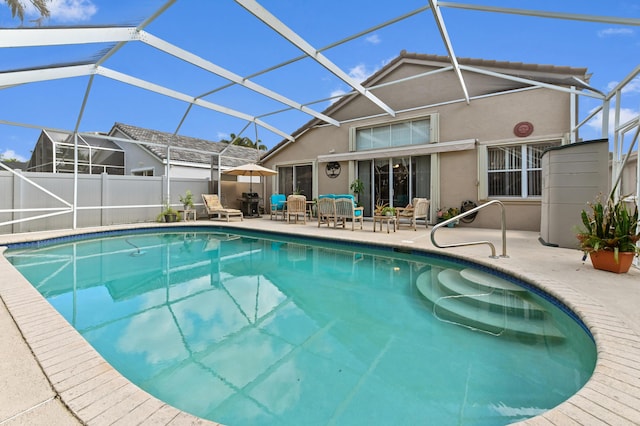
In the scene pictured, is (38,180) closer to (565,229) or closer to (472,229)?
(472,229)

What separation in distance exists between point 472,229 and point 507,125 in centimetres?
315

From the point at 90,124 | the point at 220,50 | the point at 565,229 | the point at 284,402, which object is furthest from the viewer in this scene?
the point at 90,124

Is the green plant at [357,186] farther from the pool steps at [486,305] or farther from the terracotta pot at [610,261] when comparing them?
the terracotta pot at [610,261]

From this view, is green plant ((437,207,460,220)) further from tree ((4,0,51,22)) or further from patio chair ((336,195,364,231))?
tree ((4,0,51,22))

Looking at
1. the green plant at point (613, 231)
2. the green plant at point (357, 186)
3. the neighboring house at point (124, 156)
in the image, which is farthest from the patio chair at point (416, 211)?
the neighboring house at point (124, 156)

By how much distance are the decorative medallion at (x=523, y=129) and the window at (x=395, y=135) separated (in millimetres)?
2330

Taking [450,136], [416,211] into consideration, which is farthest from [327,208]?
[450,136]

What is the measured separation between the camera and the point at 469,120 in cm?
944

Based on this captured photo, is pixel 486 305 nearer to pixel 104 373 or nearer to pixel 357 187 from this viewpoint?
pixel 104 373

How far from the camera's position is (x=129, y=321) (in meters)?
3.41

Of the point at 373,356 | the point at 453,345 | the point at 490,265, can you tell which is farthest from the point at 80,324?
the point at 490,265

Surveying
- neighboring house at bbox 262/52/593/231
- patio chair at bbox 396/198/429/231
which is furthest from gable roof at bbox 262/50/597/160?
patio chair at bbox 396/198/429/231

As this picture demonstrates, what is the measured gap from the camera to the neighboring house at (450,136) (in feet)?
27.5

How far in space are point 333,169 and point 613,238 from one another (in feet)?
30.2
